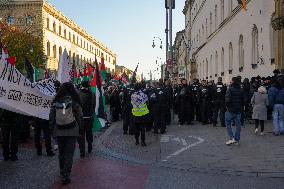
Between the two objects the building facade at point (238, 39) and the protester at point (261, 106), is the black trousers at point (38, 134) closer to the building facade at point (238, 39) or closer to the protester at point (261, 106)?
the protester at point (261, 106)

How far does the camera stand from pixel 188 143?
13.1 meters

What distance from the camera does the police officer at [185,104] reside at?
1888cm

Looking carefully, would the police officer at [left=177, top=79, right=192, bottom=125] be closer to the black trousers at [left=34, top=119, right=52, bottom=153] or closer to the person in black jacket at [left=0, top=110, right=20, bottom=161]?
the black trousers at [left=34, top=119, right=52, bottom=153]

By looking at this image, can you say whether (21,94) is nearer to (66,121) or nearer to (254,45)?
(66,121)

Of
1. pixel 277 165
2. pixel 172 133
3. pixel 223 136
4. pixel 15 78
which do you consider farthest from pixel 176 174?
pixel 172 133

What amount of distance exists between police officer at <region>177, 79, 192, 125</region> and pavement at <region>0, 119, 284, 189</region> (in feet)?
17.0

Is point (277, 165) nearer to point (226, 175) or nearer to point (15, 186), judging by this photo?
point (226, 175)

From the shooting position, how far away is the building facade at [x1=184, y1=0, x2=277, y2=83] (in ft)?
73.0

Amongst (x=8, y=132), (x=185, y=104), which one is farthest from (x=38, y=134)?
(x=185, y=104)

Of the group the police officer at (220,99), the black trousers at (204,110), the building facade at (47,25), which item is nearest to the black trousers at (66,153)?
the police officer at (220,99)

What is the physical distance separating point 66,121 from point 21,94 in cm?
183

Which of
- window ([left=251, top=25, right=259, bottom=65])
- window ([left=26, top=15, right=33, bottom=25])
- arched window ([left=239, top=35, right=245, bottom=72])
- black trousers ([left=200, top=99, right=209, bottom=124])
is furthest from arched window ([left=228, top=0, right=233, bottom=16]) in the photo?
window ([left=26, top=15, right=33, bottom=25])

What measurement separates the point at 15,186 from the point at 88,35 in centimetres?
9918

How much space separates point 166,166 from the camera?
379 inches
